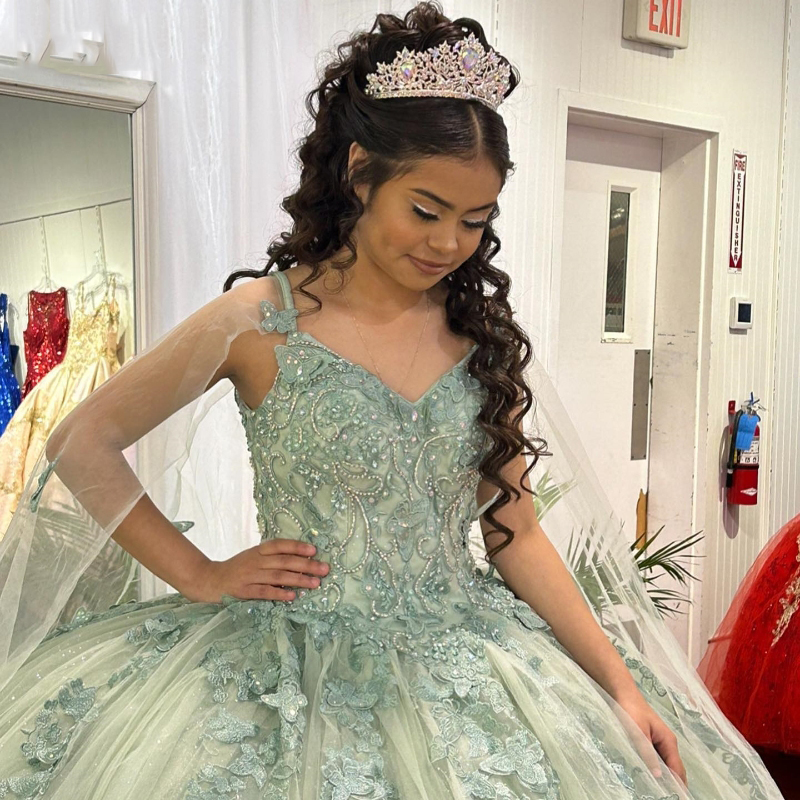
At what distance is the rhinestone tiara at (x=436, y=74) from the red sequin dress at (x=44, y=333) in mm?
1094

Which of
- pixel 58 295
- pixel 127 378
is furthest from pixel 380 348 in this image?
pixel 58 295

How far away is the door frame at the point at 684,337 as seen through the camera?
354 cm

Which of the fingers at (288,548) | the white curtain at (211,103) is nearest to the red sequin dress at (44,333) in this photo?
the white curtain at (211,103)

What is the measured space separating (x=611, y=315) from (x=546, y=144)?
2.46 ft

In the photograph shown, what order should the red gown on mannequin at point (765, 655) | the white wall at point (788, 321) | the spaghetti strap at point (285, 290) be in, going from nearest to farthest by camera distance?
1. the spaghetti strap at point (285, 290)
2. the red gown on mannequin at point (765, 655)
3. the white wall at point (788, 321)

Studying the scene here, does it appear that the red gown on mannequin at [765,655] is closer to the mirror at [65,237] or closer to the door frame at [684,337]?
the door frame at [684,337]

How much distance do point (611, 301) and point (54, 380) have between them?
6.73ft

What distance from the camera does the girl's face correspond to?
1272 millimetres

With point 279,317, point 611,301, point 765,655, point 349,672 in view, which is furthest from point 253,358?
point 611,301

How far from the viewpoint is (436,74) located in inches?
51.6

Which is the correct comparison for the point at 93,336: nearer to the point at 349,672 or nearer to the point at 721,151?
the point at 349,672

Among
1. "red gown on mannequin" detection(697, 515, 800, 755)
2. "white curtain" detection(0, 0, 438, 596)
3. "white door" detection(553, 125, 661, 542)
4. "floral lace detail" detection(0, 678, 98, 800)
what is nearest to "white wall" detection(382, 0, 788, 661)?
"white door" detection(553, 125, 661, 542)

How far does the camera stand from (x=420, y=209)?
4.20ft

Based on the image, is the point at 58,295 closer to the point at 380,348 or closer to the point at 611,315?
the point at 380,348
